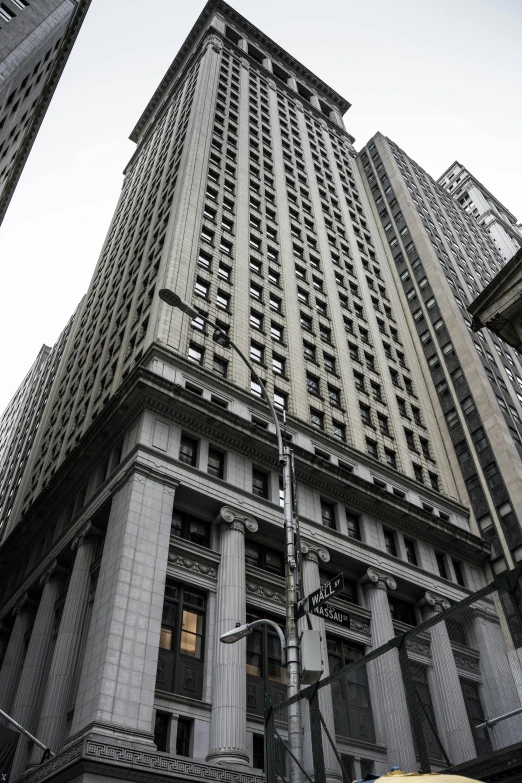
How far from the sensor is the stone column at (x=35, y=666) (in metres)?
27.9

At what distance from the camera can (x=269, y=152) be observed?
67.5 m

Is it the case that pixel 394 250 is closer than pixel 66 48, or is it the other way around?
pixel 66 48

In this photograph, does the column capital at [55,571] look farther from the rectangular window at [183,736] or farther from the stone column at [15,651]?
the rectangular window at [183,736]

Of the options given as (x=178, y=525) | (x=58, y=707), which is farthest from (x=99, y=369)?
(x=58, y=707)

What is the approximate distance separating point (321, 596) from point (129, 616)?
1253 centimetres

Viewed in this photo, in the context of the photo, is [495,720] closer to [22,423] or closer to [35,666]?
[35,666]

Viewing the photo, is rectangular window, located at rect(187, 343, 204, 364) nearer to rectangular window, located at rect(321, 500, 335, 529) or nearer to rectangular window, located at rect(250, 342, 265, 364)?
rectangular window, located at rect(250, 342, 265, 364)

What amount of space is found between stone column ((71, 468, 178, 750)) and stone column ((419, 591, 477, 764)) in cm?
1504

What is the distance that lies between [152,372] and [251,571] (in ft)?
35.2

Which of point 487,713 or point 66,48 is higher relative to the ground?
point 66,48

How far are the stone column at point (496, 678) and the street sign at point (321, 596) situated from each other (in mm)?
4248

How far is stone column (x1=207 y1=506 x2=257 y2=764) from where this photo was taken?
24172 millimetres

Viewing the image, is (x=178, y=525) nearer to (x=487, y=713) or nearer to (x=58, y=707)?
(x=58, y=707)

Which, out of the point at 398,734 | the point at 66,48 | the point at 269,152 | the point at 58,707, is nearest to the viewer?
the point at 398,734
